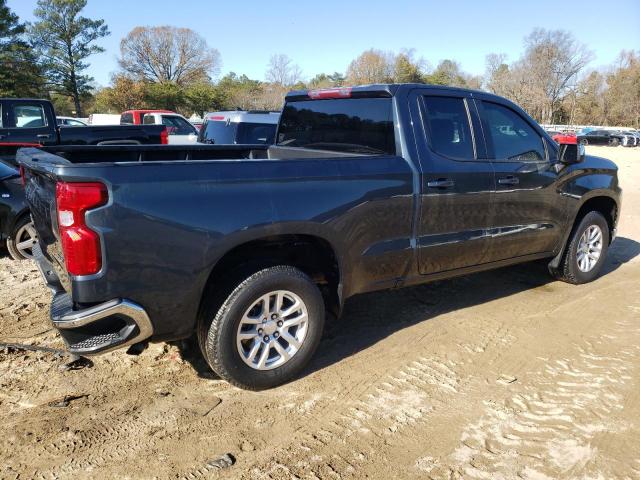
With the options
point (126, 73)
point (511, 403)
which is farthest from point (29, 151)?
point (126, 73)

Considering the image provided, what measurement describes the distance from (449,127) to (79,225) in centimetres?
288

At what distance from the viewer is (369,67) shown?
218 feet

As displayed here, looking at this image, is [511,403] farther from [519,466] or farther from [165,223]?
[165,223]

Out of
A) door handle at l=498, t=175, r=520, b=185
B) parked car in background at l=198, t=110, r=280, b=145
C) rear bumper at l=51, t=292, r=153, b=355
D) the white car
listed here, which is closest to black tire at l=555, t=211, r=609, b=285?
door handle at l=498, t=175, r=520, b=185

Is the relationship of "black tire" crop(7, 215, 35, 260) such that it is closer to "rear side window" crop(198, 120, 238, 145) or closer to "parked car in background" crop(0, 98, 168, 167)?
"rear side window" crop(198, 120, 238, 145)

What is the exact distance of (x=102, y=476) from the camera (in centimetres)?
262

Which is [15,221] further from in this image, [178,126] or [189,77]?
[189,77]

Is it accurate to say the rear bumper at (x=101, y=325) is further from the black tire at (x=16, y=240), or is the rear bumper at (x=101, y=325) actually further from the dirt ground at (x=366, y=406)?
the black tire at (x=16, y=240)

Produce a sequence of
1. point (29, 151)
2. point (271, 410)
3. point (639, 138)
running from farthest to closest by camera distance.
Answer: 1. point (639, 138)
2. point (29, 151)
3. point (271, 410)

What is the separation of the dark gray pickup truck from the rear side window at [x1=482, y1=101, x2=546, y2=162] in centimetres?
2

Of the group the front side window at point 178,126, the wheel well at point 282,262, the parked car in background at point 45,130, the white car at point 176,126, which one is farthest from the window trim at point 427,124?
the front side window at point 178,126

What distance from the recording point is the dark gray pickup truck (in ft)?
9.18

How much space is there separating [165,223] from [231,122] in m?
7.07

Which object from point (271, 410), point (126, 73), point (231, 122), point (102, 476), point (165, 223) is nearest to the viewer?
point (102, 476)
